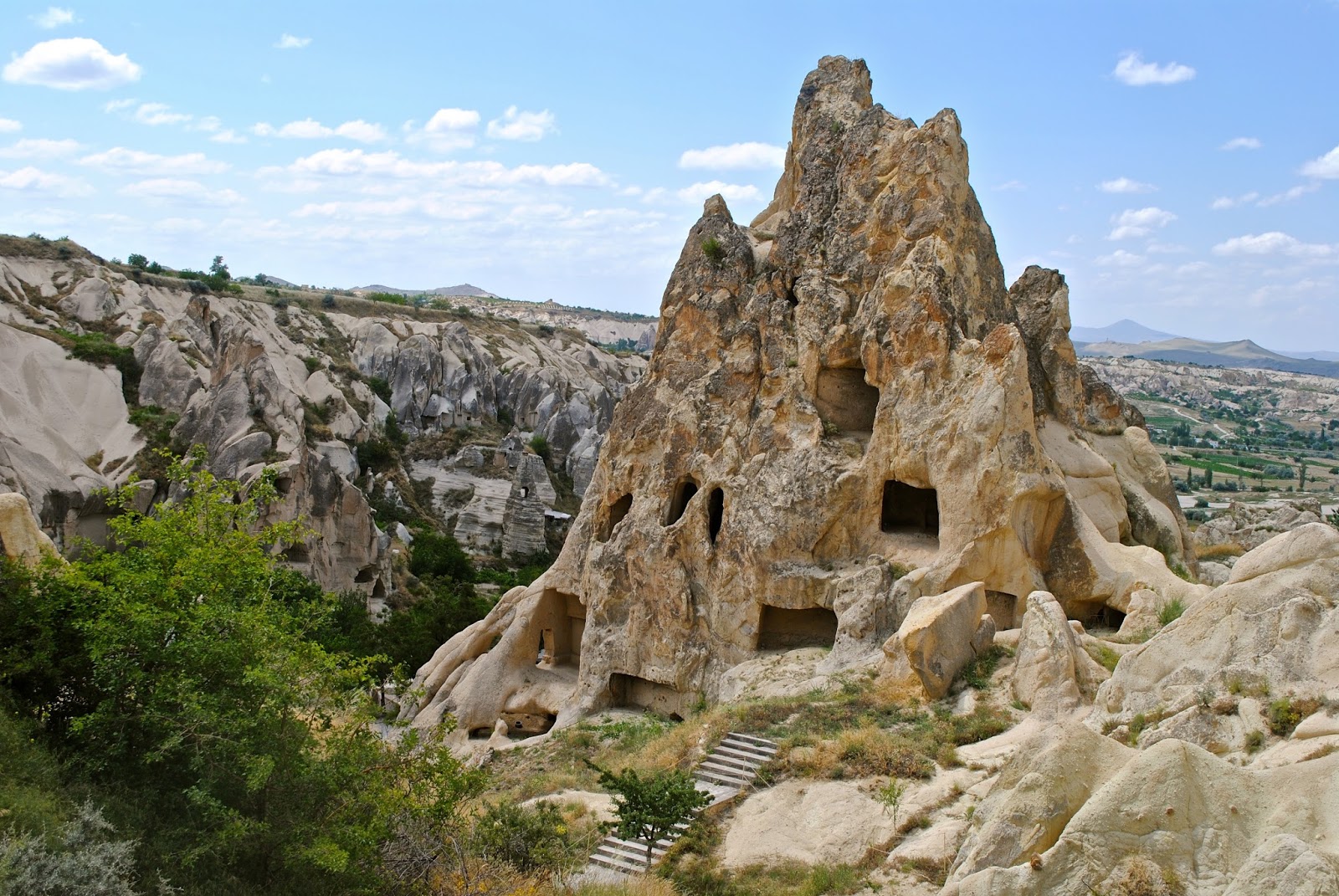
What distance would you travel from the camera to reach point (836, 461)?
19219mm

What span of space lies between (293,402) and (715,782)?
31.4 metres

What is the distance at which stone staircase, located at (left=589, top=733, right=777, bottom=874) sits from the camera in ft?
40.1

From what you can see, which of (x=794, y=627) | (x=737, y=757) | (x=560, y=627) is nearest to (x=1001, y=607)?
(x=794, y=627)

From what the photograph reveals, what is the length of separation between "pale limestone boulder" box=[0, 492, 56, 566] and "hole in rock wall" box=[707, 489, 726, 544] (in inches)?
424

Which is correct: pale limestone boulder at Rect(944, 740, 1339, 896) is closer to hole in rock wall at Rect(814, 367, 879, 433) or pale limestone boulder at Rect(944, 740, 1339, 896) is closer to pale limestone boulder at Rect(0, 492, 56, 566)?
pale limestone boulder at Rect(0, 492, 56, 566)

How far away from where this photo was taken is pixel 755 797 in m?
13.1

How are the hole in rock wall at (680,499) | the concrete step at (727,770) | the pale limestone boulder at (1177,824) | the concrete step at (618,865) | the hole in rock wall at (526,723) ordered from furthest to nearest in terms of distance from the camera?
the hole in rock wall at (526,723) < the hole in rock wall at (680,499) < the concrete step at (727,770) < the concrete step at (618,865) < the pale limestone boulder at (1177,824)

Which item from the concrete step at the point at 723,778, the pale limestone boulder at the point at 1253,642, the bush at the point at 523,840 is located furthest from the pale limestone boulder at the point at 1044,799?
the concrete step at the point at 723,778

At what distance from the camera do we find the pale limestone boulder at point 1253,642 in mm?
9664

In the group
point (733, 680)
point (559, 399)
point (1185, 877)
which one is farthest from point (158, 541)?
point (559, 399)

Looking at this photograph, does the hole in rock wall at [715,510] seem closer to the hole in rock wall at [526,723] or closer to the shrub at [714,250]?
the shrub at [714,250]

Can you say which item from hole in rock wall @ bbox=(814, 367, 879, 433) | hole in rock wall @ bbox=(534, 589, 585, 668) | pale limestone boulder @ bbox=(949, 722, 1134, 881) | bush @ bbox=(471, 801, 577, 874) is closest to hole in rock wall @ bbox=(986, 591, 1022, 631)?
hole in rock wall @ bbox=(814, 367, 879, 433)

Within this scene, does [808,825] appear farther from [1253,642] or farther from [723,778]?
[1253,642]

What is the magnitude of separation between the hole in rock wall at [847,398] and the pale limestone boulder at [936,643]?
5493 mm
